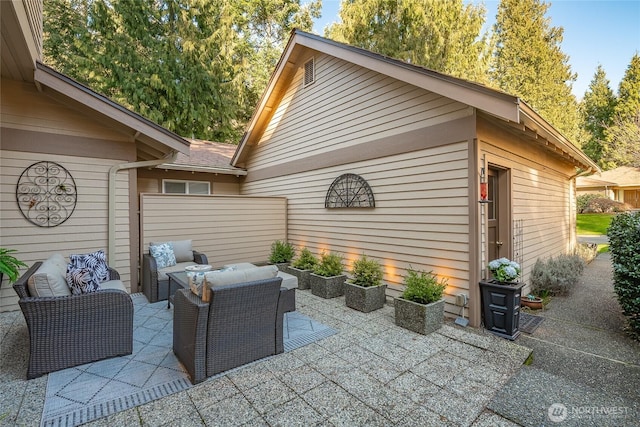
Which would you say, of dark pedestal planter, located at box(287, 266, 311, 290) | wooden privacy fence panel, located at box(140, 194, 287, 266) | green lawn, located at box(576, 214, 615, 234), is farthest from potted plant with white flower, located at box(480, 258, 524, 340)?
green lawn, located at box(576, 214, 615, 234)

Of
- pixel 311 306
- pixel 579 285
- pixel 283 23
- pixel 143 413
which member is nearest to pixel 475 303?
pixel 311 306

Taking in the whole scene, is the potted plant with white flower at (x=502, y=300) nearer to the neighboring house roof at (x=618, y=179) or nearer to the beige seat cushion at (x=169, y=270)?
the beige seat cushion at (x=169, y=270)

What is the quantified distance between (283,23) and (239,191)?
1234 cm

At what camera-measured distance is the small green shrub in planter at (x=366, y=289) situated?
15.7 feet

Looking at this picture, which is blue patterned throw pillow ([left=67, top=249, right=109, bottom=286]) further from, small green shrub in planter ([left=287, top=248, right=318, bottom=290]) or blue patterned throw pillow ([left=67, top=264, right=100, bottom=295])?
small green shrub in planter ([left=287, top=248, right=318, bottom=290])

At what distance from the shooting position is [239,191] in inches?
394

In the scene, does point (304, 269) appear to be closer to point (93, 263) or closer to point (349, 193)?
point (349, 193)

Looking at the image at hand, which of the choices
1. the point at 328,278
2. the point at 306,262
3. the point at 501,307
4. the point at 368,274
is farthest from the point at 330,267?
the point at 501,307

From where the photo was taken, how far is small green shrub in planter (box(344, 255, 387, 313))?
4785 millimetres

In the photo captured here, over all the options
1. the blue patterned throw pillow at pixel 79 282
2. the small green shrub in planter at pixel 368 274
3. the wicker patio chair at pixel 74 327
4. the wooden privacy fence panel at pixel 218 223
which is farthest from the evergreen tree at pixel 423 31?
the wicker patio chair at pixel 74 327

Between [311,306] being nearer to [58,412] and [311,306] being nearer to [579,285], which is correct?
[58,412]

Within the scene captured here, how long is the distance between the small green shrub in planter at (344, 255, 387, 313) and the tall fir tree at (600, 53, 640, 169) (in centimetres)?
2083

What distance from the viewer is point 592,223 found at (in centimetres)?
1784

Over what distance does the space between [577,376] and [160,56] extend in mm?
15259
